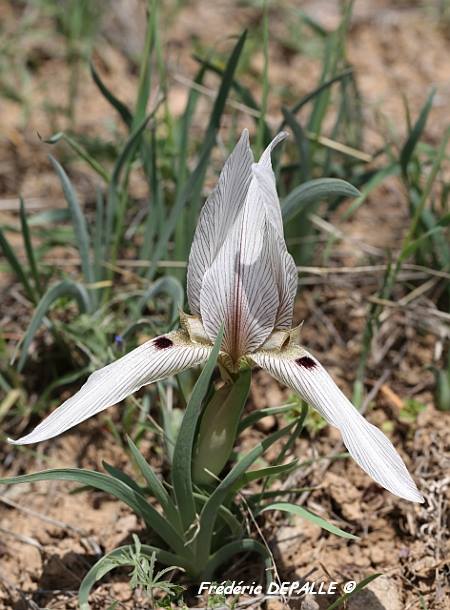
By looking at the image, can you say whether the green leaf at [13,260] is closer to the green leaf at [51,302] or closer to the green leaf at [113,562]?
the green leaf at [51,302]

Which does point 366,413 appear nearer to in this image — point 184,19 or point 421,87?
point 421,87

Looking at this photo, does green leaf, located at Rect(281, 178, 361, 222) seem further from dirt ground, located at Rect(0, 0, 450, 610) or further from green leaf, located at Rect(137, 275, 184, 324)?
dirt ground, located at Rect(0, 0, 450, 610)

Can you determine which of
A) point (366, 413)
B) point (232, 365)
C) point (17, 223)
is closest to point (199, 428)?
point (232, 365)

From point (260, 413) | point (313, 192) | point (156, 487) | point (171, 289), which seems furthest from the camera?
point (171, 289)

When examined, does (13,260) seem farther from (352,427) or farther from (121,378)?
(352,427)

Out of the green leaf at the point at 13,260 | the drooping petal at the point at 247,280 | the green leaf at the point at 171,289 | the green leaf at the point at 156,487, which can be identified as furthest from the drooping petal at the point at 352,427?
the green leaf at the point at 13,260

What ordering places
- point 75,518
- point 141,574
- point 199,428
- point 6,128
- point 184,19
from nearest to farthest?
1. point 141,574
2. point 199,428
3. point 75,518
4. point 6,128
5. point 184,19

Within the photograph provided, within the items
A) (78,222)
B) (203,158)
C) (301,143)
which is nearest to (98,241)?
(78,222)
